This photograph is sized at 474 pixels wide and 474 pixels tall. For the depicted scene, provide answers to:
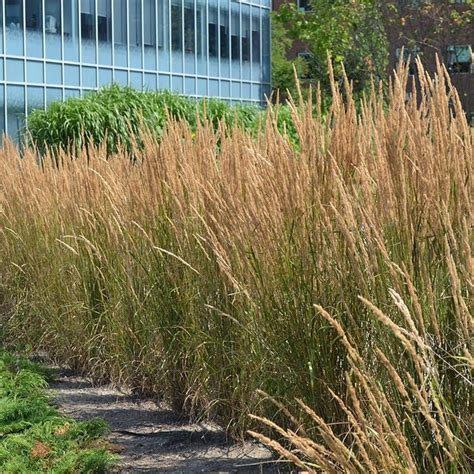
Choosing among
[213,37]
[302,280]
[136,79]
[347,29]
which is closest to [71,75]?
[136,79]

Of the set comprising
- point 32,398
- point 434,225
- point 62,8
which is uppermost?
point 62,8

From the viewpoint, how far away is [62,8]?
26.4m

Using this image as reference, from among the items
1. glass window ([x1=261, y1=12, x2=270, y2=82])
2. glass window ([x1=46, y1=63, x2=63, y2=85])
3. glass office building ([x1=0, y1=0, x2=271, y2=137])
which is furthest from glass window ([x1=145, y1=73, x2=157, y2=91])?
glass window ([x1=261, y1=12, x2=270, y2=82])

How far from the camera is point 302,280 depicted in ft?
12.8

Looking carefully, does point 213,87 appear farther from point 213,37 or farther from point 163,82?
point 163,82

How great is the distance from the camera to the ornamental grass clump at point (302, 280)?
2.93 m

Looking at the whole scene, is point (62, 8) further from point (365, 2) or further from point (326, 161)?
point (326, 161)

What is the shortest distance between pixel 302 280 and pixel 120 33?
25710mm

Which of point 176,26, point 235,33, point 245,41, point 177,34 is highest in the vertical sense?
point 235,33

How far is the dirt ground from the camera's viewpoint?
466cm

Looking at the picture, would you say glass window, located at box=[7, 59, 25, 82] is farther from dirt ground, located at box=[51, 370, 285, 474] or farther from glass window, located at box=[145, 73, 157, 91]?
dirt ground, located at box=[51, 370, 285, 474]

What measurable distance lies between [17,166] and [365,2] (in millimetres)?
16162

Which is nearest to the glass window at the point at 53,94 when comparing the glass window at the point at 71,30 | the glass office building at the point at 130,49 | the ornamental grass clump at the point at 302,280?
the glass office building at the point at 130,49

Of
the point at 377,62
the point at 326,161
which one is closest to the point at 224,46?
the point at 377,62
